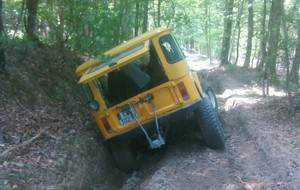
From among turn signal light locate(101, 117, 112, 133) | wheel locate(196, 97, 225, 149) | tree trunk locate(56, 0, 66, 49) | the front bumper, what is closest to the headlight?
turn signal light locate(101, 117, 112, 133)

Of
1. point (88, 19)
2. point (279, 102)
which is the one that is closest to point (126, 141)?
point (88, 19)

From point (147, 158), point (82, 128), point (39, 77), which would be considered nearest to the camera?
point (82, 128)

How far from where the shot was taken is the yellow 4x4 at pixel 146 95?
7.32 metres

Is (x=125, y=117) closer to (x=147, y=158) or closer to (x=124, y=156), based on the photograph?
(x=124, y=156)

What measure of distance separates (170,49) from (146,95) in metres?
1.04

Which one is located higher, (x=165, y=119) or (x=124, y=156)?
(x=165, y=119)

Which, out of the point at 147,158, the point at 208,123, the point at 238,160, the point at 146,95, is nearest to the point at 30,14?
the point at 146,95

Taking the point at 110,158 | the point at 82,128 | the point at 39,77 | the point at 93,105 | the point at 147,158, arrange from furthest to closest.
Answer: the point at 39,77, the point at 147,158, the point at 110,158, the point at 82,128, the point at 93,105

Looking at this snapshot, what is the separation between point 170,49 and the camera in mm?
7605

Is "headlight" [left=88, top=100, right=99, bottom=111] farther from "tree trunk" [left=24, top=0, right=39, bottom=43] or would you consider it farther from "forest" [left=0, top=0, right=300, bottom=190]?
"tree trunk" [left=24, top=0, right=39, bottom=43]

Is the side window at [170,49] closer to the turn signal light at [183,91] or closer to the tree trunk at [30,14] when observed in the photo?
the turn signal light at [183,91]

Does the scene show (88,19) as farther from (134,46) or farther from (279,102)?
(279,102)

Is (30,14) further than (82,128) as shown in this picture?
Yes

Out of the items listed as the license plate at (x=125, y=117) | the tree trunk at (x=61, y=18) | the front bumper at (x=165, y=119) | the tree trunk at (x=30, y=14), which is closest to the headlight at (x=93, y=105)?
the license plate at (x=125, y=117)
